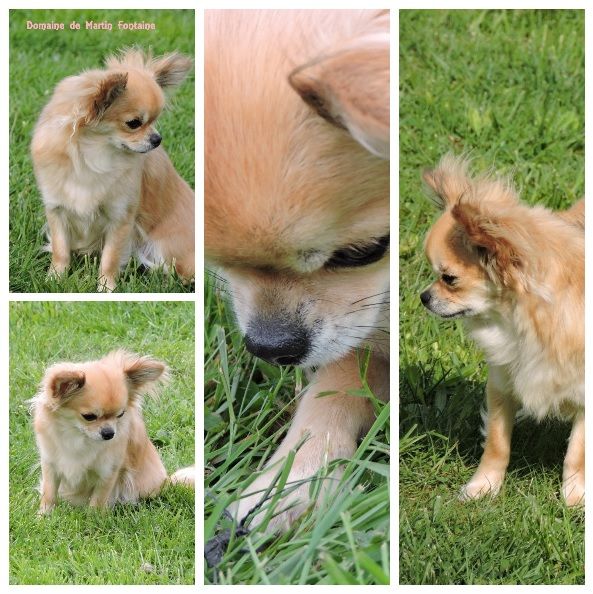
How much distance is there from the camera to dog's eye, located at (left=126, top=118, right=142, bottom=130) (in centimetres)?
255

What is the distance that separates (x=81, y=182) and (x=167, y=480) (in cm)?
90

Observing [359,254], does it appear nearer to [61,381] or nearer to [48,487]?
[61,381]

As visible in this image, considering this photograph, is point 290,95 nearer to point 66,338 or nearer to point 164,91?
point 164,91

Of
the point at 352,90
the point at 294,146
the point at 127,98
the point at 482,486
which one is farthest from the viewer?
the point at 482,486

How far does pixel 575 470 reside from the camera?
10.2ft

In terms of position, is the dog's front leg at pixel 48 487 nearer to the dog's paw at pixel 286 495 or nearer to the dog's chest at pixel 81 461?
the dog's chest at pixel 81 461

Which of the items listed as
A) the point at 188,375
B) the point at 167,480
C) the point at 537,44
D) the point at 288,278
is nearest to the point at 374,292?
the point at 288,278

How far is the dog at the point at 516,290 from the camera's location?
281 cm

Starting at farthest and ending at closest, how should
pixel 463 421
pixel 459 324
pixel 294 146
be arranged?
pixel 459 324 < pixel 463 421 < pixel 294 146

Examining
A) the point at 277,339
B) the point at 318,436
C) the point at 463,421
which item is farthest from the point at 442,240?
the point at 463,421

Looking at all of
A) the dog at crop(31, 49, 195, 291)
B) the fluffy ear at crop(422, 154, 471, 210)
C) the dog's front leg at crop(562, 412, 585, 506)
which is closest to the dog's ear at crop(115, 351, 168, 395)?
the dog at crop(31, 49, 195, 291)

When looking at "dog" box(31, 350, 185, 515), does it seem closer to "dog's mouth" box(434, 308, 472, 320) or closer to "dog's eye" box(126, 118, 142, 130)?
"dog's eye" box(126, 118, 142, 130)

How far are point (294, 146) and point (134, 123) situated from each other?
47 centimetres

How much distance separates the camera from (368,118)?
230cm
